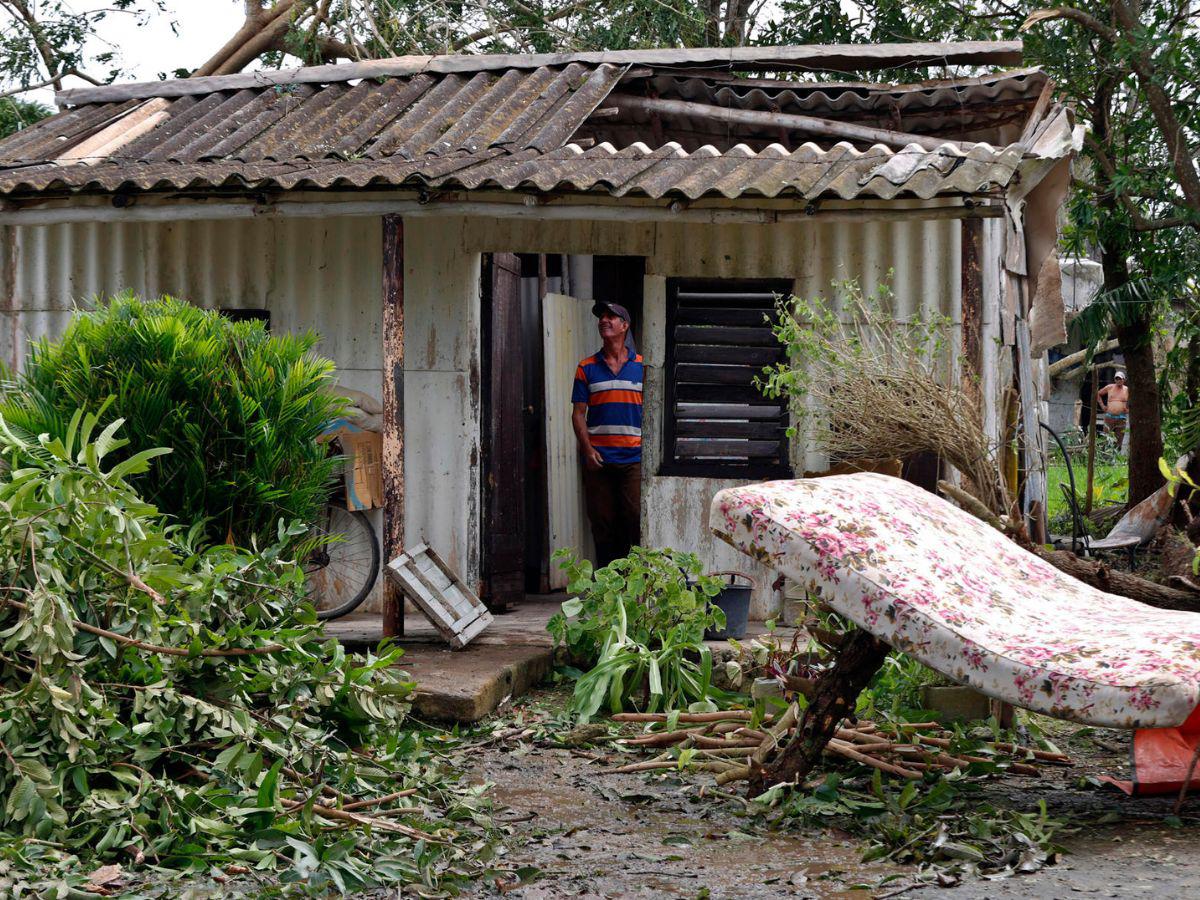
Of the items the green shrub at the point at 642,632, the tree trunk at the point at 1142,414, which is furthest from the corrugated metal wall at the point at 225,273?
the tree trunk at the point at 1142,414

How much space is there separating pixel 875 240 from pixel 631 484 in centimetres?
233

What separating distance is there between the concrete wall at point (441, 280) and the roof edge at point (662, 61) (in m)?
1.34

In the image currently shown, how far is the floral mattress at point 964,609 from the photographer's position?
3.70 metres

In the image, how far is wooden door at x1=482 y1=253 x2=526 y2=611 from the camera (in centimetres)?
805

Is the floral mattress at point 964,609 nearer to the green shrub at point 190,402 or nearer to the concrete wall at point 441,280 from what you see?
the green shrub at point 190,402

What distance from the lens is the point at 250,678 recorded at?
14.7 feet

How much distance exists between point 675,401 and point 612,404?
2.73 feet

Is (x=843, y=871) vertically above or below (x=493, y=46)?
below

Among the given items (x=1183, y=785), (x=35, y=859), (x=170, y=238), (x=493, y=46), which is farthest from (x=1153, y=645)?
(x=493, y=46)

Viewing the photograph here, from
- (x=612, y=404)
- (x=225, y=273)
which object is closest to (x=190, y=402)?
(x=225, y=273)

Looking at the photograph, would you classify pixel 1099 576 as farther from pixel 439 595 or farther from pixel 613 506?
pixel 613 506

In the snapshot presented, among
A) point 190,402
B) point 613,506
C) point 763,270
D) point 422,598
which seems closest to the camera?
point 190,402

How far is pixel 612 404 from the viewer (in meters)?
8.41

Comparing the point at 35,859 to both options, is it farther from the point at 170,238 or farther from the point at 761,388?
the point at 170,238
